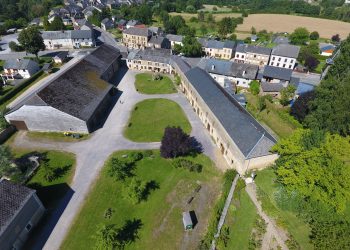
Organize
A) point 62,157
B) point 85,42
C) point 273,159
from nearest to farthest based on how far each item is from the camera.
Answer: point 273,159 < point 62,157 < point 85,42

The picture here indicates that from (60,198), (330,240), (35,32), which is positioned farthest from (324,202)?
(35,32)

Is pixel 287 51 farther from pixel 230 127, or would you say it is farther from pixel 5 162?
pixel 5 162

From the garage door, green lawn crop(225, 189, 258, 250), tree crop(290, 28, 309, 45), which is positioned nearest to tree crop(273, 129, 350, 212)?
green lawn crop(225, 189, 258, 250)

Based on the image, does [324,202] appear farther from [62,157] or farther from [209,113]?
[62,157]

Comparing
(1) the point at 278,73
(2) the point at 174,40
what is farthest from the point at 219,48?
(1) the point at 278,73

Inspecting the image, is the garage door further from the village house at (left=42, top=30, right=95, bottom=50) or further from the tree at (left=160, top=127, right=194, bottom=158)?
the village house at (left=42, top=30, right=95, bottom=50)

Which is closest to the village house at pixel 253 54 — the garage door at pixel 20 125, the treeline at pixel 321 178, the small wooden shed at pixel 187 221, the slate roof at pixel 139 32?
the slate roof at pixel 139 32
